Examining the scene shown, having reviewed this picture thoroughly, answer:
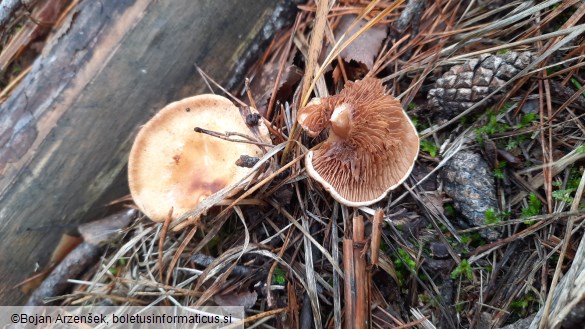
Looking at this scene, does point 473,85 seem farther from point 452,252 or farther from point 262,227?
point 262,227

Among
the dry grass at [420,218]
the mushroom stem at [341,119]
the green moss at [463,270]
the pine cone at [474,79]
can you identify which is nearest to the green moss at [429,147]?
the dry grass at [420,218]

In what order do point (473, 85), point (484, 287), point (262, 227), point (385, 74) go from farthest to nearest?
point (385, 74), point (262, 227), point (473, 85), point (484, 287)

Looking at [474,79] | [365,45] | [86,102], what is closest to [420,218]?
[474,79]

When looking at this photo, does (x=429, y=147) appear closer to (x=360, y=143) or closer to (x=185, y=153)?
(x=360, y=143)

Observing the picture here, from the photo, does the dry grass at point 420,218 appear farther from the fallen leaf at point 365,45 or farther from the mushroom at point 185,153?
the mushroom at point 185,153

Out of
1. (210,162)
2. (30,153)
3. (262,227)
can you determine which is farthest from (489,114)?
(30,153)

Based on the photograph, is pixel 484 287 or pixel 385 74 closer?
pixel 484 287
